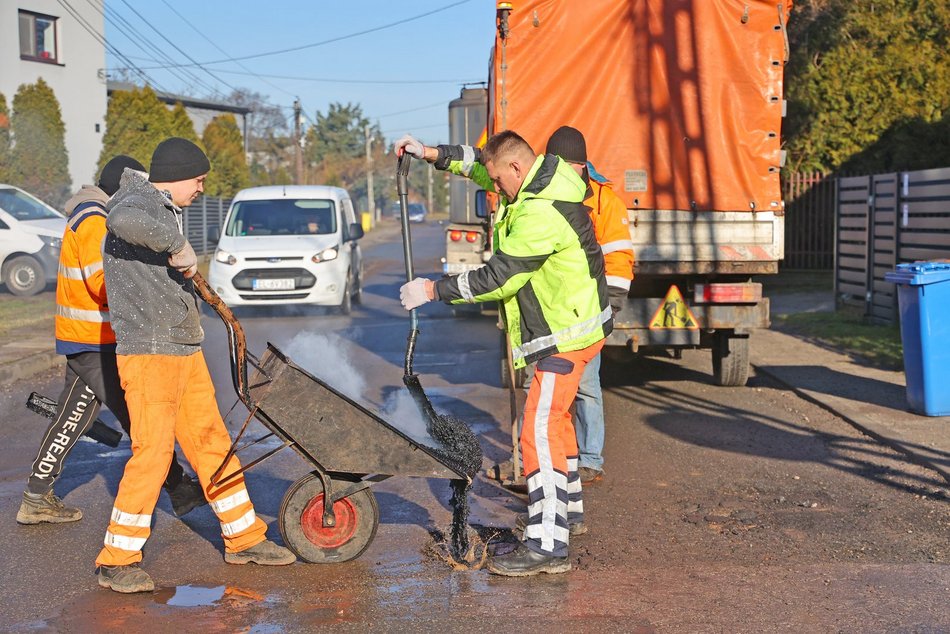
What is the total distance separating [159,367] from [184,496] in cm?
107

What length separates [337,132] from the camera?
101 meters

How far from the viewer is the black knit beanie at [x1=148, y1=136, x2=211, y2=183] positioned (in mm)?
5098

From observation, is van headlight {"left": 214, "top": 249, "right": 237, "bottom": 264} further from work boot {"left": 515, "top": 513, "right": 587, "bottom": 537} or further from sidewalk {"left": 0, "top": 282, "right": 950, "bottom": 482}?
work boot {"left": 515, "top": 513, "right": 587, "bottom": 537}

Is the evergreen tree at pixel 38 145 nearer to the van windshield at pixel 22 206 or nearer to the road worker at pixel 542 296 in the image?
the van windshield at pixel 22 206

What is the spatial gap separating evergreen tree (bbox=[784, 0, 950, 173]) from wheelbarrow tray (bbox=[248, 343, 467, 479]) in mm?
15363

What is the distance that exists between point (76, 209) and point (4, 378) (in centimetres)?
550

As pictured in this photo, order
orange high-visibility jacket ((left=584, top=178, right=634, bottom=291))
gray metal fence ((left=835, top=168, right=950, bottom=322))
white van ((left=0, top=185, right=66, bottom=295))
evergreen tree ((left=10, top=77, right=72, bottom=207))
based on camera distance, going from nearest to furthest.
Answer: orange high-visibility jacket ((left=584, top=178, right=634, bottom=291)) < gray metal fence ((left=835, top=168, right=950, bottom=322)) < white van ((left=0, top=185, right=66, bottom=295)) < evergreen tree ((left=10, top=77, right=72, bottom=207))

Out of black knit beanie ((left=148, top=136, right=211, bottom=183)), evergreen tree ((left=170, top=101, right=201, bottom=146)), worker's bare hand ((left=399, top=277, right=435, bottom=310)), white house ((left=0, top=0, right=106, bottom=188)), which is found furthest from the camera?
evergreen tree ((left=170, top=101, right=201, bottom=146))

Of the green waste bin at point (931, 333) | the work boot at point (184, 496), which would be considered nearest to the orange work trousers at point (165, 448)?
the work boot at point (184, 496)

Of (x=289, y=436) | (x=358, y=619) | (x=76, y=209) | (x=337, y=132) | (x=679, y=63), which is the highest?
(x=337, y=132)

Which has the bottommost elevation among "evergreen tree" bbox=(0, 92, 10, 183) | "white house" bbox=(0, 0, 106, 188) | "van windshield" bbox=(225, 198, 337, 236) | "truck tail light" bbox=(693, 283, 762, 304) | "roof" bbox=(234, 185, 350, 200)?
"truck tail light" bbox=(693, 283, 762, 304)

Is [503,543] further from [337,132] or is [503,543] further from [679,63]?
[337,132]

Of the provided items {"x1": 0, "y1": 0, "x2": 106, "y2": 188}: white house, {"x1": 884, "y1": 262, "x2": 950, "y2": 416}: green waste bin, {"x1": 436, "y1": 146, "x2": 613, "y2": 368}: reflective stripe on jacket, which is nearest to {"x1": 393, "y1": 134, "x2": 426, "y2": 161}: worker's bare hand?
{"x1": 436, "y1": 146, "x2": 613, "y2": 368}: reflective stripe on jacket

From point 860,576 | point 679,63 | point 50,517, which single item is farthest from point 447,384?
point 860,576
